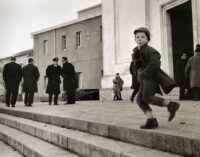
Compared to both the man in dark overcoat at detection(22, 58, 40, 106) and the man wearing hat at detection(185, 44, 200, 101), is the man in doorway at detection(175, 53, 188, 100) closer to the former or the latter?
the man wearing hat at detection(185, 44, 200, 101)

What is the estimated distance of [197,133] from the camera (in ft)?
12.5

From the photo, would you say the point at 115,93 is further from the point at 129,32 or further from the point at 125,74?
the point at 129,32

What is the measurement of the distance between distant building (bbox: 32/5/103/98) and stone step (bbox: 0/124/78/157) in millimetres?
22577

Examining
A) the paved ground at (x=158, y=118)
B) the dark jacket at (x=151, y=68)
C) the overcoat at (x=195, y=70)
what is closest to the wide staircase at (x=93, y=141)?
the paved ground at (x=158, y=118)

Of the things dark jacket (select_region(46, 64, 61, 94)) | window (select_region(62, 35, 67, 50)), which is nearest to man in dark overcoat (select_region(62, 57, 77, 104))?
dark jacket (select_region(46, 64, 61, 94))

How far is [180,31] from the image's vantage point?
52.1 feet

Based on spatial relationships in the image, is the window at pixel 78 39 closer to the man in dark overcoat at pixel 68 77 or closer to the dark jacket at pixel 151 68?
the man in dark overcoat at pixel 68 77

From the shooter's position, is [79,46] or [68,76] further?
[79,46]

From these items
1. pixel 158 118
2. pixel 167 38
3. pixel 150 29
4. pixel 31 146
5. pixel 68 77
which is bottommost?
pixel 31 146

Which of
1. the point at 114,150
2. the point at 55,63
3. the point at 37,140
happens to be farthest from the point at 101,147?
the point at 55,63

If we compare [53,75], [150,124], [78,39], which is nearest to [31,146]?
[150,124]

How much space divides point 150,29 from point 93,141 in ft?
39.8

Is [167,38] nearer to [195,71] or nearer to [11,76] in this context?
[195,71]

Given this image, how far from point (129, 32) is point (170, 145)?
14572mm
